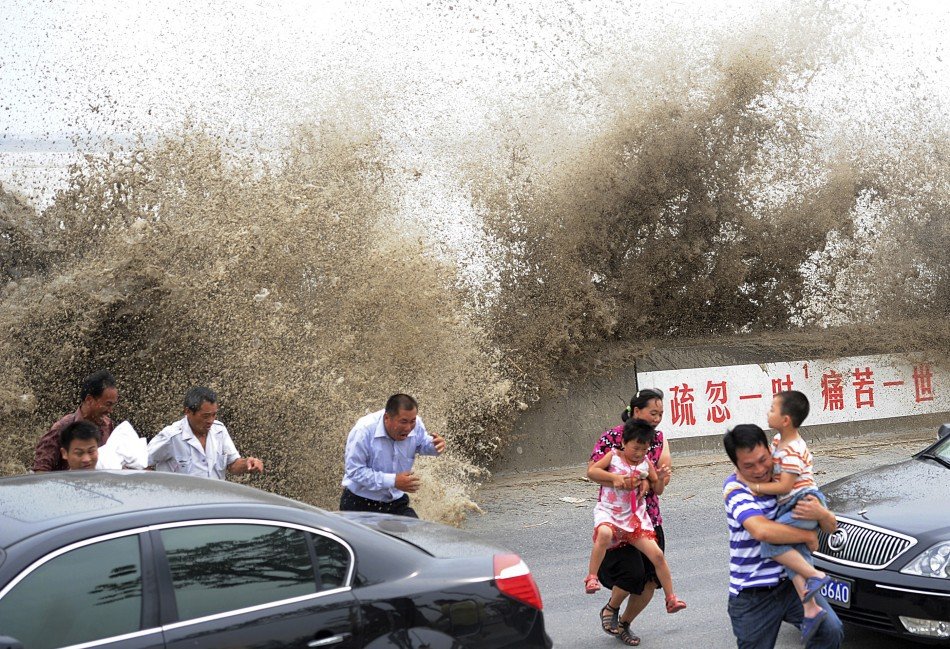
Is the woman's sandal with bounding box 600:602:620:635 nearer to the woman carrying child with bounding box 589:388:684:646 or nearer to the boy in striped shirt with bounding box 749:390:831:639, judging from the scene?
the woman carrying child with bounding box 589:388:684:646

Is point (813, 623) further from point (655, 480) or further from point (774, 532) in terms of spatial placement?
point (655, 480)

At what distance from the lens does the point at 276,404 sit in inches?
408

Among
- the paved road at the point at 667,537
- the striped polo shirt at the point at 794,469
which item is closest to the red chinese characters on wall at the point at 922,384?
the paved road at the point at 667,537

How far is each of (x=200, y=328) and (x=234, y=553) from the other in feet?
23.7

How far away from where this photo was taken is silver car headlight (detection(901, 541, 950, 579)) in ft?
16.6

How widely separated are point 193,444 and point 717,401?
369 inches

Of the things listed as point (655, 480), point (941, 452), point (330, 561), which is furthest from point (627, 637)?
point (330, 561)

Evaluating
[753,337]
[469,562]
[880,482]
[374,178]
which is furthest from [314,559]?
[753,337]

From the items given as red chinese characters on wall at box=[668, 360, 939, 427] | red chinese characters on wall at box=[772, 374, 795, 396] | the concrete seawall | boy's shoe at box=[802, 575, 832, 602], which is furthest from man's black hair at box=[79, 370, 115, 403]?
red chinese characters on wall at box=[772, 374, 795, 396]

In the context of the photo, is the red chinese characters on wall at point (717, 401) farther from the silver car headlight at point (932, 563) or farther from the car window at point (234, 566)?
the car window at point (234, 566)

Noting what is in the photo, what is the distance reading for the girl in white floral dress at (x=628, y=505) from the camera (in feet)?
19.2

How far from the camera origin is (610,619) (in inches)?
239

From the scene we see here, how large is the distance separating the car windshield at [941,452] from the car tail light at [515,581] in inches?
142

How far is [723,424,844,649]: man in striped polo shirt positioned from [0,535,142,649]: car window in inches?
98.8
